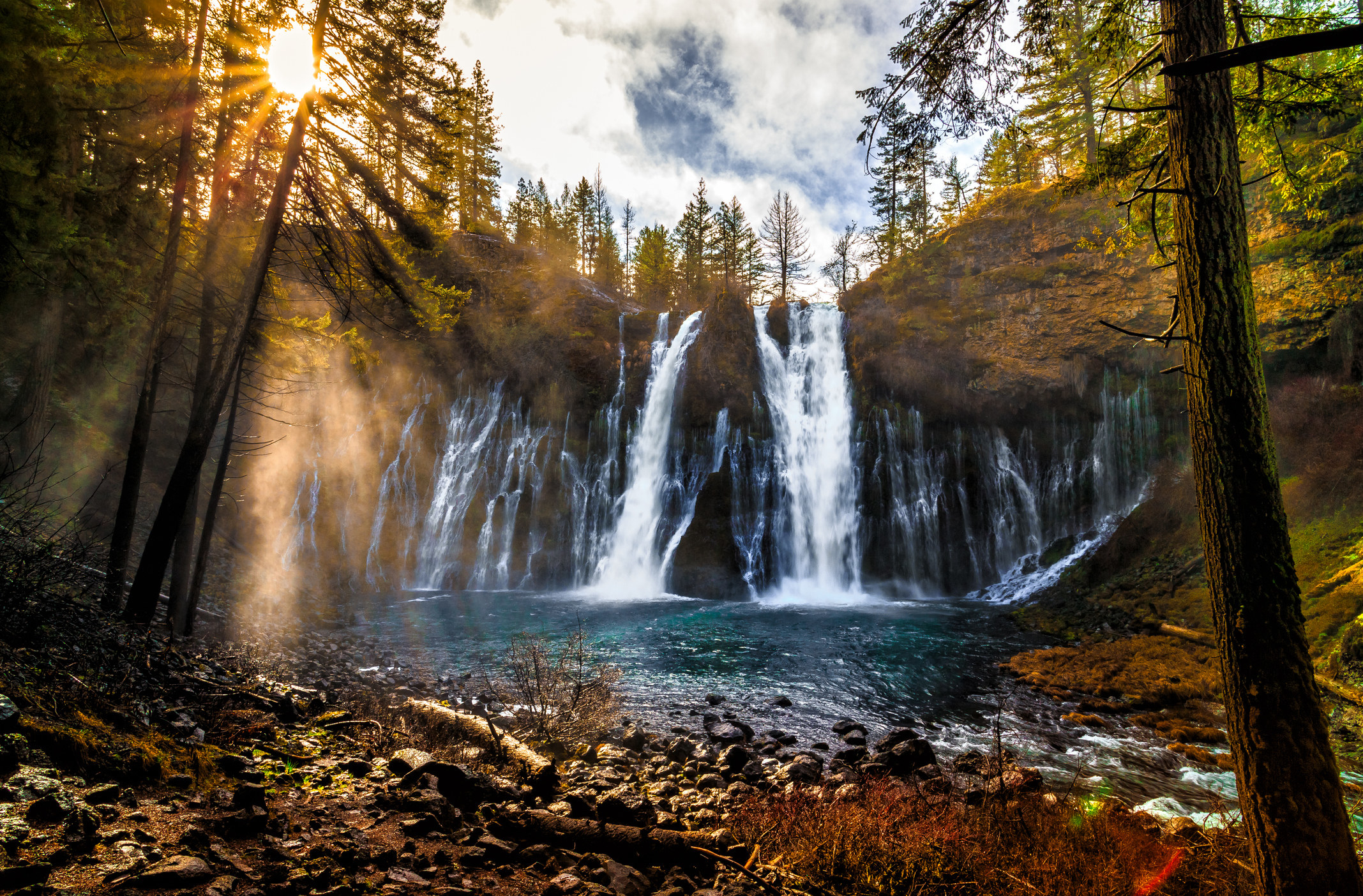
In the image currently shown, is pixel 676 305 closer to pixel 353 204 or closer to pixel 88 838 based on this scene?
pixel 353 204

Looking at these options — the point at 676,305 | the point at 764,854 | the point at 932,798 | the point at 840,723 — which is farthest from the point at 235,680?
the point at 676,305

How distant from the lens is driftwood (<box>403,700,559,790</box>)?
14.0 ft

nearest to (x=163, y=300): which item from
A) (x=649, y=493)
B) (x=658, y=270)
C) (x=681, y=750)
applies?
(x=681, y=750)

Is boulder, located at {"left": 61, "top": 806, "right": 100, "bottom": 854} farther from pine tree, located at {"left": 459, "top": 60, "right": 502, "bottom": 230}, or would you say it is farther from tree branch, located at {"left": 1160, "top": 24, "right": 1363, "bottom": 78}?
pine tree, located at {"left": 459, "top": 60, "right": 502, "bottom": 230}

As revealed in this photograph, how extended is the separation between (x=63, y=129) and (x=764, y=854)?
554 inches

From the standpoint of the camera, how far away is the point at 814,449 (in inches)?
1087

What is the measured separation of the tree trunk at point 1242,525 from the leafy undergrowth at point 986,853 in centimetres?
47

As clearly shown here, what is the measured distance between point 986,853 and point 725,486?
76.8 feet

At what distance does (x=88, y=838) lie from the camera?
2059mm

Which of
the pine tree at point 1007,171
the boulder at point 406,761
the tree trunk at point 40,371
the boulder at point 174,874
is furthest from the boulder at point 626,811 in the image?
the pine tree at point 1007,171

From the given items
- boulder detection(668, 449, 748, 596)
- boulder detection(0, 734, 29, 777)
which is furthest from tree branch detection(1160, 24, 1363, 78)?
boulder detection(668, 449, 748, 596)

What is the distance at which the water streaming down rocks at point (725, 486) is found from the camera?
24.8m

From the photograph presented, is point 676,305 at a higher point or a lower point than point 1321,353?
higher

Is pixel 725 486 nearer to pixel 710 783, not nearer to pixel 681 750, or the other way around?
pixel 681 750
